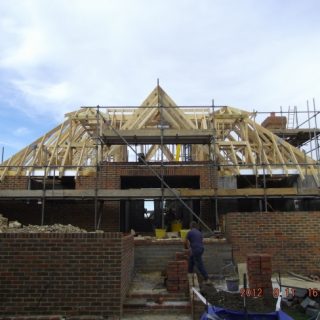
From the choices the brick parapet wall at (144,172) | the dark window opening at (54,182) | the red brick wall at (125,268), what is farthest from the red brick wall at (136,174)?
the red brick wall at (125,268)

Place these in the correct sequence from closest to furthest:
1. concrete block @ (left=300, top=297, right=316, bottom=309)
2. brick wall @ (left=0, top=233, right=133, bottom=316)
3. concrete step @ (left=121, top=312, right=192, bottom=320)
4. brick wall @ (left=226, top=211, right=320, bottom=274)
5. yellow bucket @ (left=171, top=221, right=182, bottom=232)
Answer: brick wall @ (left=0, top=233, right=133, bottom=316) → concrete step @ (left=121, top=312, right=192, bottom=320) → concrete block @ (left=300, top=297, right=316, bottom=309) → brick wall @ (left=226, top=211, right=320, bottom=274) → yellow bucket @ (left=171, top=221, right=182, bottom=232)

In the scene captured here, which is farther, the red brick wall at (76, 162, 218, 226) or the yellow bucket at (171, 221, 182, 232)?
the yellow bucket at (171, 221, 182, 232)

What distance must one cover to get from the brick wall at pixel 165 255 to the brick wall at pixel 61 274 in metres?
4.32

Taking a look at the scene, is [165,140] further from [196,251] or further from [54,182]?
[196,251]

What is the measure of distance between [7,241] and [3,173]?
A: 876 cm

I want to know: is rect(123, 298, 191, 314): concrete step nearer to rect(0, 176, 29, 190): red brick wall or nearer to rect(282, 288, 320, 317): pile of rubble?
rect(282, 288, 320, 317): pile of rubble

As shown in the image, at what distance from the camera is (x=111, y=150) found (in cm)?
1644

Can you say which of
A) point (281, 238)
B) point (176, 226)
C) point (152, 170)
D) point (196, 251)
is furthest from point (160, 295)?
point (176, 226)

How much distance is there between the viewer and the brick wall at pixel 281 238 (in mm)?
11047

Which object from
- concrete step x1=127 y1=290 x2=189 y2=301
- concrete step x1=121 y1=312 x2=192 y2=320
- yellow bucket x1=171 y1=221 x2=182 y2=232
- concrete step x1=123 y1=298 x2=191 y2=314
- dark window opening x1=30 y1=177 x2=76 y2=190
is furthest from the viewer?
yellow bucket x1=171 y1=221 x2=182 y2=232

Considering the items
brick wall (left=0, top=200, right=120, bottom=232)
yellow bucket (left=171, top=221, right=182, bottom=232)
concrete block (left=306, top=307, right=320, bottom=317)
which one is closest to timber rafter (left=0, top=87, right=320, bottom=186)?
brick wall (left=0, top=200, right=120, bottom=232)

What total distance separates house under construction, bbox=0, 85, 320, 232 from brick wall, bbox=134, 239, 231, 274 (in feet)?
6.49

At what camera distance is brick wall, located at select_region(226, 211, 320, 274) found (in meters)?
11.0

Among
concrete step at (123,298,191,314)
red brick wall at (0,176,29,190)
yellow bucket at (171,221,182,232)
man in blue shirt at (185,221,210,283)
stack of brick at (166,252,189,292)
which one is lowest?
concrete step at (123,298,191,314)
